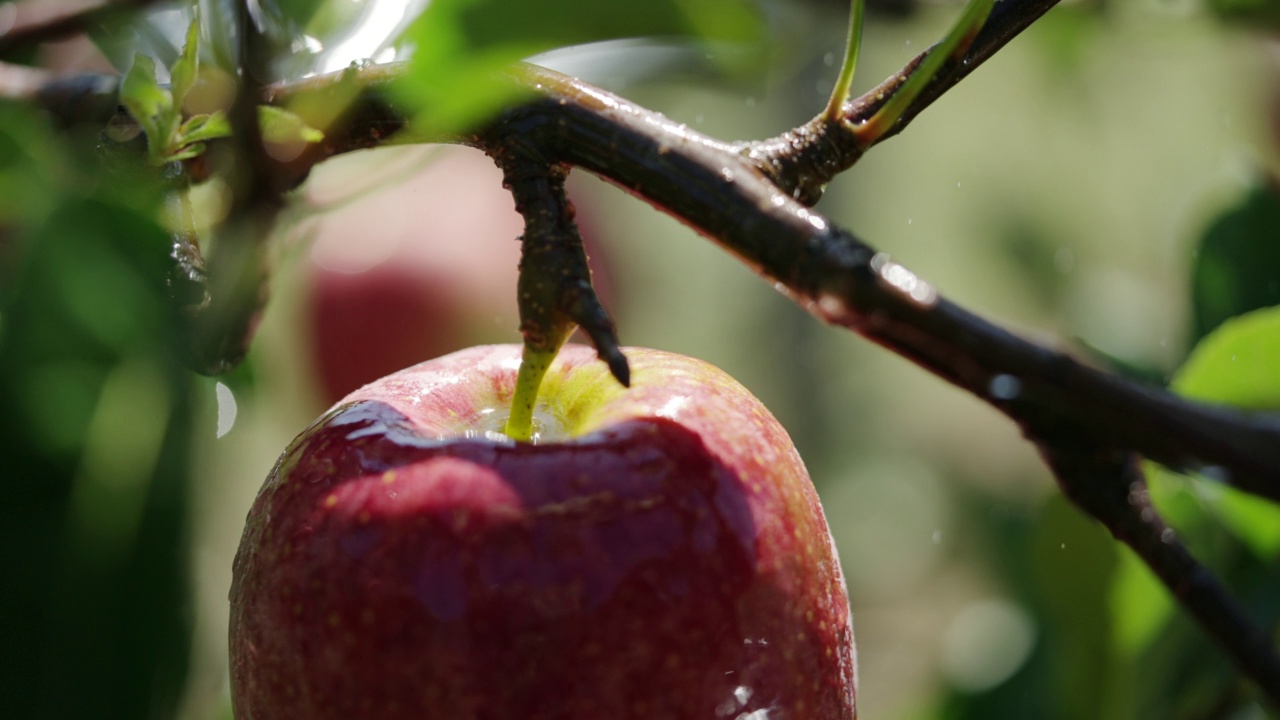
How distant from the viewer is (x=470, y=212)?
5.32 feet

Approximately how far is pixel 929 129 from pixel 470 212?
3.04m

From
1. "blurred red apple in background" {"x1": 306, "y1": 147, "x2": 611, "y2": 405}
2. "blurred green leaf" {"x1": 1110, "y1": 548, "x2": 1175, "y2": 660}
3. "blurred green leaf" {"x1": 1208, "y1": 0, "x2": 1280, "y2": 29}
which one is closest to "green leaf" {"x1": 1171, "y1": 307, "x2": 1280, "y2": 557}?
"blurred green leaf" {"x1": 1110, "y1": 548, "x2": 1175, "y2": 660}

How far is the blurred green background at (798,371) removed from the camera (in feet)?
1.65

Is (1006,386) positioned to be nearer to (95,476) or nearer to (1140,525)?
(1140,525)

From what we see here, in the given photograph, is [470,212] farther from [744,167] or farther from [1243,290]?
[744,167]

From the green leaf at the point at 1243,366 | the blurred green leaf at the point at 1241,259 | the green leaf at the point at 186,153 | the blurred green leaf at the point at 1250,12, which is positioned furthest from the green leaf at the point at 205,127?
the blurred green leaf at the point at 1250,12

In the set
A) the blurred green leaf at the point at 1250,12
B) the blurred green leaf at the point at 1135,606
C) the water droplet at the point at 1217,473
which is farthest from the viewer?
the blurred green leaf at the point at 1250,12

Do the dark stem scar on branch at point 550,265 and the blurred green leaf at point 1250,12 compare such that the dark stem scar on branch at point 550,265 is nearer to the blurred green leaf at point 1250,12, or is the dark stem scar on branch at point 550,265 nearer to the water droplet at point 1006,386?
the water droplet at point 1006,386

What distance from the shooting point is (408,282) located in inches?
56.1

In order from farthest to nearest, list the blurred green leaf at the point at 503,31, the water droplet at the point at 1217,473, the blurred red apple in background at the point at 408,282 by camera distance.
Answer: the blurred red apple in background at the point at 408,282 < the blurred green leaf at the point at 503,31 < the water droplet at the point at 1217,473

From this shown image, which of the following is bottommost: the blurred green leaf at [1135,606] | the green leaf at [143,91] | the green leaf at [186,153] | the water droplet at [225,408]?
the blurred green leaf at [1135,606]

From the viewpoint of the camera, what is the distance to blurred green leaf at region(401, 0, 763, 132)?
1.40 ft

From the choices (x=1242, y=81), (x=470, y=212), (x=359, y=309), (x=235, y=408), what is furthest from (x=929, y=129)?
(x=235, y=408)

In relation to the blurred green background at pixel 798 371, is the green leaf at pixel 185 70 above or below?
above
